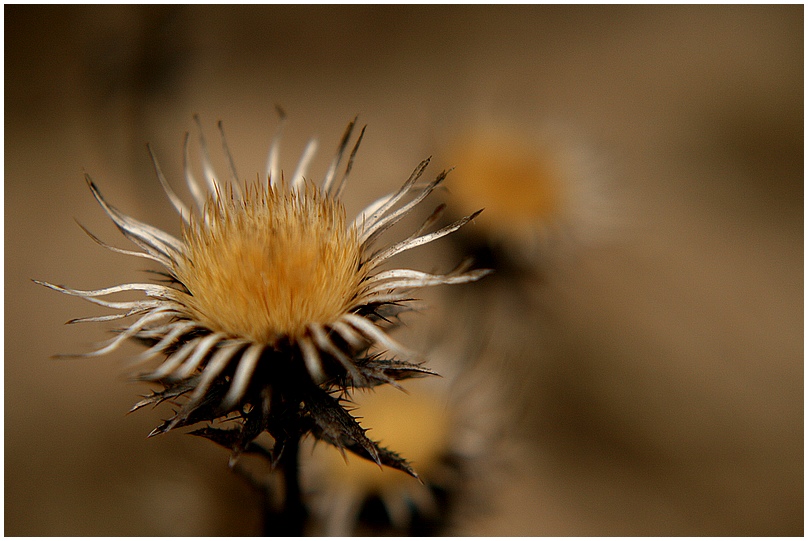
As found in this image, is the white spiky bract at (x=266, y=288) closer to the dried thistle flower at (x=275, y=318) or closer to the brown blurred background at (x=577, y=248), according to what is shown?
the dried thistle flower at (x=275, y=318)

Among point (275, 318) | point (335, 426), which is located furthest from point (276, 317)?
point (335, 426)

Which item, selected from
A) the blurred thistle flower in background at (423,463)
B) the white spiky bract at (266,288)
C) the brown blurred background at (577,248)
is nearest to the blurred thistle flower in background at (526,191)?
the brown blurred background at (577,248)

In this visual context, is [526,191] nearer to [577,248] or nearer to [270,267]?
[577,248]

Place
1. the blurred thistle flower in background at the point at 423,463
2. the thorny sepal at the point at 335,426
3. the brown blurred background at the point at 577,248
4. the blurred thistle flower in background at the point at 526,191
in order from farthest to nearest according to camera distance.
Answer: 1. the brown blurred background at the point at 577,248
2. the blurred thistle flower in background at the point at 526,191
3. the blurred thistle flower in background at the point at 423,463
4. the thorny sepal at the point at 335,426

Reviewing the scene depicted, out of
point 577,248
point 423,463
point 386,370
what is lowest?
point 423,463

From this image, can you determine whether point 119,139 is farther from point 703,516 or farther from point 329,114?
point 703,516

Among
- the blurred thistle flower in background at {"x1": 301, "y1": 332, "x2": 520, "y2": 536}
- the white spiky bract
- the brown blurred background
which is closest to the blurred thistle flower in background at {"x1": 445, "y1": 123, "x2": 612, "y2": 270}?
the brown blurred background

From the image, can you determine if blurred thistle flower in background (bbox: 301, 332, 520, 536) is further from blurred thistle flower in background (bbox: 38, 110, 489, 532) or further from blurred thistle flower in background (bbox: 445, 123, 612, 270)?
blurred thistle flower in background (bbox: 38, 110, 489, 532)

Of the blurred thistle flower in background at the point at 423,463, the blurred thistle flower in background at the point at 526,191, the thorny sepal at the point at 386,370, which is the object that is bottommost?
the blurred thistle flower in background at the point at 423,463
